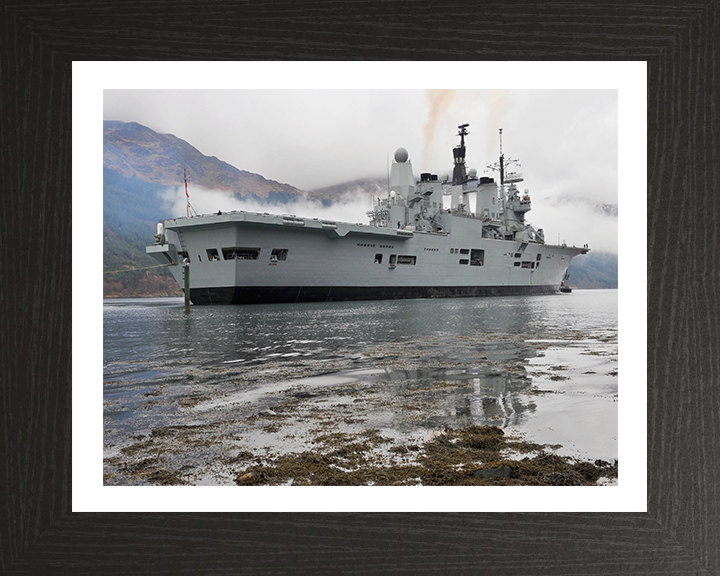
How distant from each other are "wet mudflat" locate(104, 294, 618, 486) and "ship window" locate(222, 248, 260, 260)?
7.21 metres

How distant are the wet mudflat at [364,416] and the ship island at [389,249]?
7.46 meters

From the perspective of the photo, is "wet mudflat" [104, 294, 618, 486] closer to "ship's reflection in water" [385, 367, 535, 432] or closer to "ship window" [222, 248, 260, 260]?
"ship's reflection in water" [385, 367, 535, 432]

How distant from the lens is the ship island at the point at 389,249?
13.1 m

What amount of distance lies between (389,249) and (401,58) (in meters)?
14.2

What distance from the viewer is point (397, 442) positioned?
94.7 inches

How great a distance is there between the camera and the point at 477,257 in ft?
63.0

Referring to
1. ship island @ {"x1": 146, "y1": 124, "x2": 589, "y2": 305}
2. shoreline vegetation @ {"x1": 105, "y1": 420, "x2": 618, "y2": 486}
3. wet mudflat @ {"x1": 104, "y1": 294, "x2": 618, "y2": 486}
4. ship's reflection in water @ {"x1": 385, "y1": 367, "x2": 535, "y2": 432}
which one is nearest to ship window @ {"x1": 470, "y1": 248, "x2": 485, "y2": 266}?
ship island @ {"x1": 146, "y1": 124, "x2": 589, "y2": 305}

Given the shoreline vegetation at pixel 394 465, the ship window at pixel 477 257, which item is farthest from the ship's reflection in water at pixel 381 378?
the ship window at pixel 477 257

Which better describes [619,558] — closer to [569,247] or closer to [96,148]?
[96,148]

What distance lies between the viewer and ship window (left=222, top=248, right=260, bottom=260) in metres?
12.8

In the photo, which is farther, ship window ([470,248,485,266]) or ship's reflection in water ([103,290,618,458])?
ship window ([470,248,485,266])

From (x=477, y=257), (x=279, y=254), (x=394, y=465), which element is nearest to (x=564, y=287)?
(x=477, y=257)

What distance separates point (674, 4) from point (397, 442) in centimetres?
205

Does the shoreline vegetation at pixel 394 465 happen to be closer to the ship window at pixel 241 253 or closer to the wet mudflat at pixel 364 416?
the wet mudflat at pixel 364 416
